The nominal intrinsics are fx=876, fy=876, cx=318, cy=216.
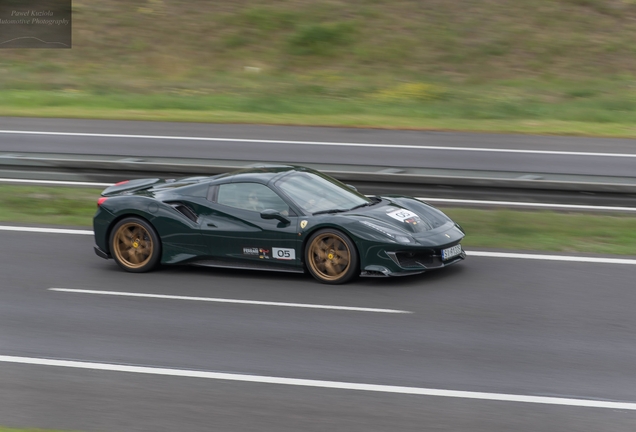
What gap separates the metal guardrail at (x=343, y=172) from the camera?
13586mm

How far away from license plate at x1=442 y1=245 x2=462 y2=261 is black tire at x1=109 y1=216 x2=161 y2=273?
3.35 m

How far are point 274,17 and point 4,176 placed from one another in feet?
65.0

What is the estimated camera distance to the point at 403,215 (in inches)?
392

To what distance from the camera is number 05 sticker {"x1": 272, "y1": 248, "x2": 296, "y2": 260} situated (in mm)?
9766

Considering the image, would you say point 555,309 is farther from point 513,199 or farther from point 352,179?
point 352,179

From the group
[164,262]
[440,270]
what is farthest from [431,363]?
[164,262]

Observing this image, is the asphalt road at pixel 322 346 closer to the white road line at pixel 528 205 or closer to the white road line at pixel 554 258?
the white road line at pixel 554 258

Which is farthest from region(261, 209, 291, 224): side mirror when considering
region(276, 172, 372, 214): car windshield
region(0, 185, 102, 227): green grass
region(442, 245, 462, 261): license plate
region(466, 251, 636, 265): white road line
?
region(0, 185, 102, 227): green grass

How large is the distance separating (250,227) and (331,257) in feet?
3.28

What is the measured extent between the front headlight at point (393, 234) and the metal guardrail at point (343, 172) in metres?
4.52

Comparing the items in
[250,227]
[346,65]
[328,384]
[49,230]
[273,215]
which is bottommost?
[328,384]

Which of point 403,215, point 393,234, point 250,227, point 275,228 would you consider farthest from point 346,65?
point 393,234

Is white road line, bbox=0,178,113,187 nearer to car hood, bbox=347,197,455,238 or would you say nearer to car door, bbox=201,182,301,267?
car door, bbox=201,182,301,267

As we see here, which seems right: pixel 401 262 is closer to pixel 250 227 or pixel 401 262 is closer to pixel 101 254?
pixel 250 227
